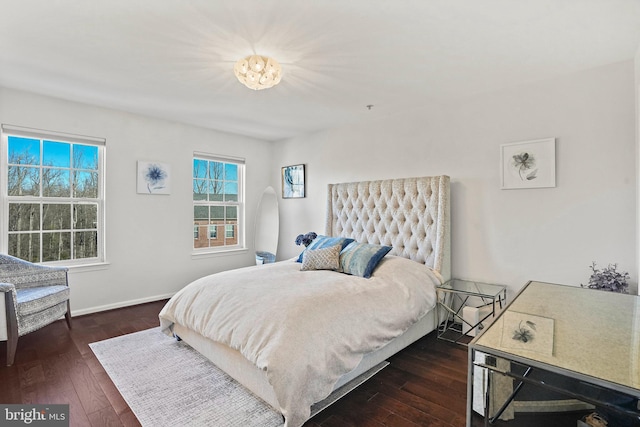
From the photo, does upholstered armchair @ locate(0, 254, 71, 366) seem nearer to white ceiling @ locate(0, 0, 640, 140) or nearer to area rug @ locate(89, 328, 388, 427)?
area rug @ locate(89, 328, 388, 427)

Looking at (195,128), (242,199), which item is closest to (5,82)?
(195,128)

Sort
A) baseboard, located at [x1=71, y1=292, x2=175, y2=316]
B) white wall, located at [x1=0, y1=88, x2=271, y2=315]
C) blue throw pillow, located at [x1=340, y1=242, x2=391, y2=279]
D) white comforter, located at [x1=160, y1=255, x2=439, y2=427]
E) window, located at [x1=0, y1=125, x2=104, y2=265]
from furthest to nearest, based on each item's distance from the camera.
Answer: baseboard, located at [x1=71, y1=292, x2=175, y2=316]
white wall, located at [x1=0, y1=88, x2=271, y2=315]
window, located at [x1=0, y1=125, x2=104, y2=265]
blue throw pillow, located at [x1=340, y1=242, x2=391, y2=279]
white comforter, located at [x1=160, y1=255, x2=439, y2=427]

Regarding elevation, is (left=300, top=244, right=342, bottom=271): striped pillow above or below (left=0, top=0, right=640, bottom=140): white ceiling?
below

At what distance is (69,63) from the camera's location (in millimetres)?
2561

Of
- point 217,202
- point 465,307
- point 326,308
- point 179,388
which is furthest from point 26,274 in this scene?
point 465,307

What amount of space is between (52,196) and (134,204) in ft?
2.61

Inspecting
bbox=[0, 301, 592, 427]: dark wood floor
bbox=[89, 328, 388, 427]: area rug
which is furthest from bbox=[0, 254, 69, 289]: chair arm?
bbox=[89, 328, 388, 427]: area rug

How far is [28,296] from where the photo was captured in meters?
2.77

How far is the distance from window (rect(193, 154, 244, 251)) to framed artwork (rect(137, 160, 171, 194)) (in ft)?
1.48

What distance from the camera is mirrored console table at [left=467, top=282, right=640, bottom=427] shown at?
800mm

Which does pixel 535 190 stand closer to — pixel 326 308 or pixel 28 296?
pixel 326 308

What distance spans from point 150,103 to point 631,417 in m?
4.21

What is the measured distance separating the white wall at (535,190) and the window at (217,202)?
2.39m

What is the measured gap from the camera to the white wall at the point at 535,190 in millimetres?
2520
